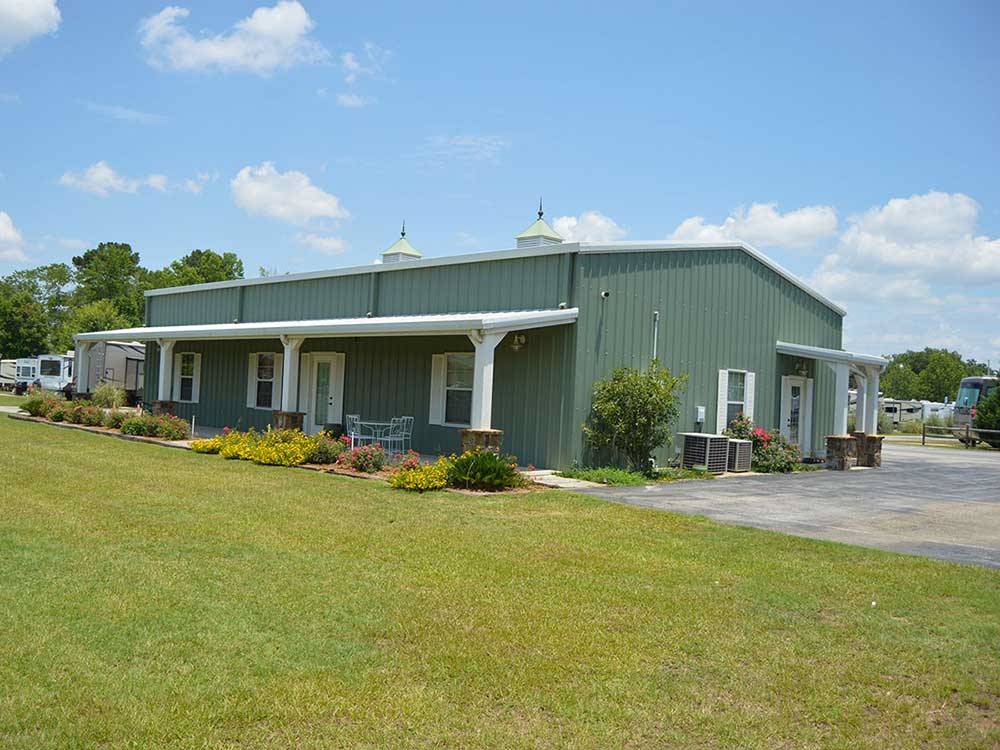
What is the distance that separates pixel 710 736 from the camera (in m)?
3.89

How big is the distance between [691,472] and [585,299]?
3855 mm

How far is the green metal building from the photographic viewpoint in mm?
14672

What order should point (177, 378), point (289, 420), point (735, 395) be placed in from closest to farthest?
1. point (289, 420)
2. point (735, 395)
3. point (177, 378)

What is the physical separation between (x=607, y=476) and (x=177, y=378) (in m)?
16.4

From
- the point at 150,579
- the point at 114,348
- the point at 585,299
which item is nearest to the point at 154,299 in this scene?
the point at 114,348

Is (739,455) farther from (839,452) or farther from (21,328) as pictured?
(21,328)

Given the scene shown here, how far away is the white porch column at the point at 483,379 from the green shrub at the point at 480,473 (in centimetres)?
92

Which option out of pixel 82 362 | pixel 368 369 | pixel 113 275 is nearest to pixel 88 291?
pixel 113 275

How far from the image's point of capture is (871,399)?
2036 centimetres

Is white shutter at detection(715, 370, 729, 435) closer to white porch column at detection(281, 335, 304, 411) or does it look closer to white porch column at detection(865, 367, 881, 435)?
white porch column at detection(865, 367, 881, 435)

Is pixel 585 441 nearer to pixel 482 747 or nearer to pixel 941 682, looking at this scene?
pixel 941 682

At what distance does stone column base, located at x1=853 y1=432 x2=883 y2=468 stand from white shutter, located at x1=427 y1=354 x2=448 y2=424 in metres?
9.88

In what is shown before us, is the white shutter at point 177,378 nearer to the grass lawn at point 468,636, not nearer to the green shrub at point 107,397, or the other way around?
the green shrub at point 107,397

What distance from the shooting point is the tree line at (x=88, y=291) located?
2285 inches
